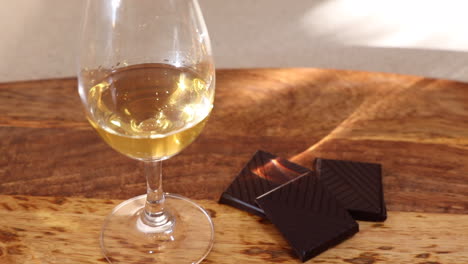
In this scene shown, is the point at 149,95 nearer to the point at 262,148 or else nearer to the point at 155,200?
the point at 155,200

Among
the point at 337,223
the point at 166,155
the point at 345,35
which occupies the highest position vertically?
the point at 345,35

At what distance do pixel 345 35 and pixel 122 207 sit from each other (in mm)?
678

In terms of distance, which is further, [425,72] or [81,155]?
[425,72]

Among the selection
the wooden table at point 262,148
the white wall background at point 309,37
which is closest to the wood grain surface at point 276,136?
the wooden table at point 262,148

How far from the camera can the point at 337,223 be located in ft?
2.73

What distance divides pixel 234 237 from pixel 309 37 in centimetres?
62

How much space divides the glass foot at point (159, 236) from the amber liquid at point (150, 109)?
0.14 meters

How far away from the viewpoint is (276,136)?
1023 mm

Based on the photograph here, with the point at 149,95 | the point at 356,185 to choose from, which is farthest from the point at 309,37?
the point at 149,95

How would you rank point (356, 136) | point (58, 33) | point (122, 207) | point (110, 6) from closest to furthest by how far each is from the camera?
1. point (110, 6)
2. point (122, 207)
3. point (356, 136)
4. point (58, 33)

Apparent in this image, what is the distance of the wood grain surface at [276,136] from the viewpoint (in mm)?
927

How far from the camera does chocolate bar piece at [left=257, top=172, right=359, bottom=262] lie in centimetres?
81

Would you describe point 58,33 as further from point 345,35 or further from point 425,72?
point 425,72

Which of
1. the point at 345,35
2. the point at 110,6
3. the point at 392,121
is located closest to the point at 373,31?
the point at 345,35
